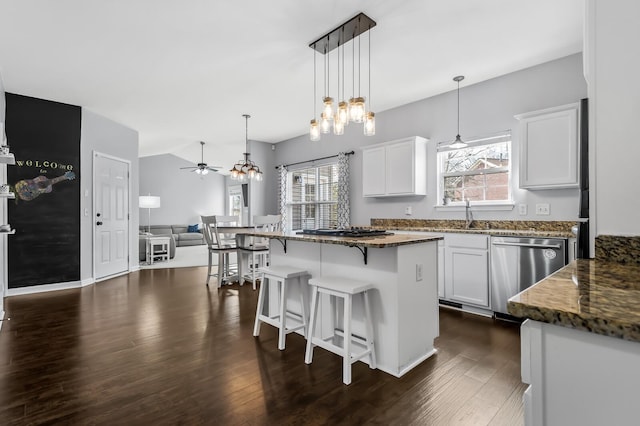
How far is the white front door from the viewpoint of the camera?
5395 mm

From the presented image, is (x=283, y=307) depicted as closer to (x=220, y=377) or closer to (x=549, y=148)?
(x=220, y=377)

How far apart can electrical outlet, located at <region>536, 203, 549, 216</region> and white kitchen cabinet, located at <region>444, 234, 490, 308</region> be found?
79 cm

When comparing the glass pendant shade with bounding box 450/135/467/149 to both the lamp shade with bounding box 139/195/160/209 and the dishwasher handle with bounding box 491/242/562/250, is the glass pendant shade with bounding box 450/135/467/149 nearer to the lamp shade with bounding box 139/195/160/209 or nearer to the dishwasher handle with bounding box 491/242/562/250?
the dishwasher handle with bounding box 491/242/562/250

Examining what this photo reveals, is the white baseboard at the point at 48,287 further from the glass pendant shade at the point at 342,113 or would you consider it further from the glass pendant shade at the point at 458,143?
the glass pendant shade at the point at 458,143

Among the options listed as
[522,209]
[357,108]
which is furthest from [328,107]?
[522,209]

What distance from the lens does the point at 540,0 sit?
2.58 m

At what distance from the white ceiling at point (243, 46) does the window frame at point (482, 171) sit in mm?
741

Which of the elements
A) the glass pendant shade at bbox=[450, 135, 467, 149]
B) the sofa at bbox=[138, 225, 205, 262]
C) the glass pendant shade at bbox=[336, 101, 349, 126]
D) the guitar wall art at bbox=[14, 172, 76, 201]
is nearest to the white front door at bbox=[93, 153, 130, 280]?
the guitar wall art at bbox=[14, 172, 76, 201]

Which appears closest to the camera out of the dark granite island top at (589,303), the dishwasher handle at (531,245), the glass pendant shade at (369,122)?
the dark granite island top at (589,303)

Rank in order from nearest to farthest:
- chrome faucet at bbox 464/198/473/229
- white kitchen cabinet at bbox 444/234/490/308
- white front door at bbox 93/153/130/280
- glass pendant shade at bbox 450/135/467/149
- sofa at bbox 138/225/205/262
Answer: white kitchen cabinet at bbox 444/234/490/308 < glass pendant shade at bbox 450/135/467/149 < chrome faucet at bbox 464/198/473/229 < white front door at bbox 93/153/130/280 < sofa at bbox 138/225/205/262

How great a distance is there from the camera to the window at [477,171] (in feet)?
13.6

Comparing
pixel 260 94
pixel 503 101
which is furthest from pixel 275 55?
pixel 503 101

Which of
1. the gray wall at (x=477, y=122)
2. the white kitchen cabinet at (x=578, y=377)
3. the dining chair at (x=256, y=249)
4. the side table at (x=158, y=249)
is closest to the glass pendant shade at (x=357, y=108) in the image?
the gray wall at (x=477, y=122)

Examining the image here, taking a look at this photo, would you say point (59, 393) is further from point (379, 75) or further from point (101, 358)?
point (379, 75)
